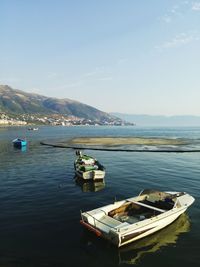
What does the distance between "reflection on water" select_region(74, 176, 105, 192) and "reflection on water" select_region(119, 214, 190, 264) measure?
14870 mm

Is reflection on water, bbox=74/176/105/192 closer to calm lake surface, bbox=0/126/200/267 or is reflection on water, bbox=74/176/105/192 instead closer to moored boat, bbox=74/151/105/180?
calm lake surface, bbox=0/126/200/267

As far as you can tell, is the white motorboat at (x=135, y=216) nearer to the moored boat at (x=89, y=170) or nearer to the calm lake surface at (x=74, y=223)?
the calm lake surface at (x=74, y=223)

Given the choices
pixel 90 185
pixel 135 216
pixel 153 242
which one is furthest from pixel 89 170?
pixel 153 242

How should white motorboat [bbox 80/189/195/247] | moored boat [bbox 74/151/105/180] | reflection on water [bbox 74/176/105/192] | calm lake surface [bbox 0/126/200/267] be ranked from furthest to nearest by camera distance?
moored boat [bbox 74/151/105/180] < reflection on water [bbox 74/176/105/192] < white motorboat [bbox 80/189/195/247] < calm lake surface [bbox 0/126/200/267]

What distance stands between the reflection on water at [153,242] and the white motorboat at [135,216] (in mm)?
456

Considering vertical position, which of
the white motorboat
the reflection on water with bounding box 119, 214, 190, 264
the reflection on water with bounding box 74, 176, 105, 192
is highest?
the white motorboat

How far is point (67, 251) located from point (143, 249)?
567cm

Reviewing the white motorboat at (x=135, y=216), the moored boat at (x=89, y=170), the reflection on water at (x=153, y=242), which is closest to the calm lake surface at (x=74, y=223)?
the reflection on water at (x=153, y=242)

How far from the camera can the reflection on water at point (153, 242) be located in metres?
21.3

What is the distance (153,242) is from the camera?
77.5ft

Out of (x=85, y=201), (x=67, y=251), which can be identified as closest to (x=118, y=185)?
(x=85, y=201)

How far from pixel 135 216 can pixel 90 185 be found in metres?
16.5

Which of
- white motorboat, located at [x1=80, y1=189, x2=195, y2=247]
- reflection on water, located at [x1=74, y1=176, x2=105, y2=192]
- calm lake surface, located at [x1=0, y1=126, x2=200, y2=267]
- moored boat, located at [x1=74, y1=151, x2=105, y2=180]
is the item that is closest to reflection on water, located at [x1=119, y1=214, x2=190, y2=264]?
calm lake surface, located at [x1=0, y1=126, x2=200, y2=267]

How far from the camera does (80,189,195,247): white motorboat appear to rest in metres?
22.3
